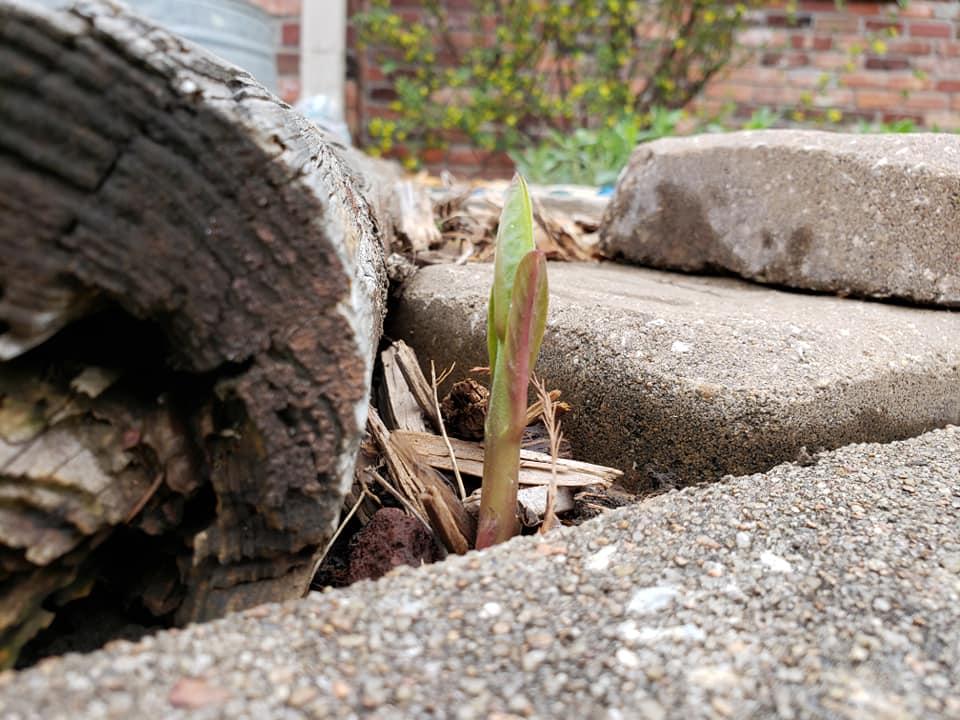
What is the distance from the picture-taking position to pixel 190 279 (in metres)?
0.82

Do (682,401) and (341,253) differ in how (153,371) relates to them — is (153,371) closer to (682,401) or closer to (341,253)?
(341,253)

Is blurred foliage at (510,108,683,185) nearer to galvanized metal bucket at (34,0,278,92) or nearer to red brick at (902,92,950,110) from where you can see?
galvanized metal bucket at (34,0,278,92)

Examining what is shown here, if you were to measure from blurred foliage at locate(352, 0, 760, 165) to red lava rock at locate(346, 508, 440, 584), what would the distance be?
375 centimetres

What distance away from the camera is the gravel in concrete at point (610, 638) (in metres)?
0.77

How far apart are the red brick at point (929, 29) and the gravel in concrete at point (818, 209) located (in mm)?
3483

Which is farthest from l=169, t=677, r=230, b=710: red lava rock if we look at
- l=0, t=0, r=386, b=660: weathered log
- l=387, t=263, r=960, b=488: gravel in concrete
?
l=387, t=263, r=960, b=488: gravel in concrete

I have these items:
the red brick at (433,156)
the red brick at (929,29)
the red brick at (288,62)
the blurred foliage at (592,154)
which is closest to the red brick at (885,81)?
the red brick at (929,29)

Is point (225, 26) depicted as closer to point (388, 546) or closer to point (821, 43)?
point (388, 546)

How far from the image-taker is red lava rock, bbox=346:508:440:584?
3.62 feet

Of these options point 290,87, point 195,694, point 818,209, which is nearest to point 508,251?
point 195,694

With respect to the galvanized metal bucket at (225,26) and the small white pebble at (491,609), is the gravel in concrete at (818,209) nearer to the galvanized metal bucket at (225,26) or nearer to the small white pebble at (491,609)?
the small white pebble at (491,609)

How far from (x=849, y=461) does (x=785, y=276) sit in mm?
755

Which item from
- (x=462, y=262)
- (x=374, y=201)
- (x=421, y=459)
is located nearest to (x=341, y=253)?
(x=421, y=459)

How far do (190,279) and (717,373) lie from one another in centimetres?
83
